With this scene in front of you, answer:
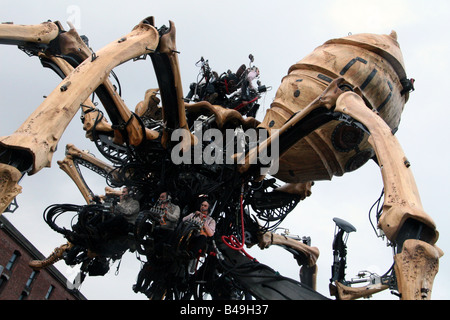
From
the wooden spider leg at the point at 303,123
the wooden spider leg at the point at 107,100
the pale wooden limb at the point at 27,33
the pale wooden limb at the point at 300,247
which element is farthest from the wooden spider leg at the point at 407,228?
the pale wooden limb at the point at 300,247

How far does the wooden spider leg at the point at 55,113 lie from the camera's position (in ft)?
14.6

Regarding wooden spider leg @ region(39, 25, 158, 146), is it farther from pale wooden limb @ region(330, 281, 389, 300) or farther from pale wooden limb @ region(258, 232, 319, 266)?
pale wooden limb @ region(258, 232, 319, 266)

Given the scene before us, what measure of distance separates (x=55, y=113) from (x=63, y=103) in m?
0.22

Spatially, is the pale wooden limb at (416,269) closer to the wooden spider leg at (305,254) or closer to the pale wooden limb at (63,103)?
the pale wooden limb at (63,103)

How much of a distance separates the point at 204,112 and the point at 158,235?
123 inches

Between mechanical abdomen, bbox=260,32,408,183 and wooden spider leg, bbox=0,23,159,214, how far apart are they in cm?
401

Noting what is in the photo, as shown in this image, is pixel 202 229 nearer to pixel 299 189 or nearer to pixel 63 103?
pixel 299 189

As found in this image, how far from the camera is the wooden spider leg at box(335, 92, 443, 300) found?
15.2ft

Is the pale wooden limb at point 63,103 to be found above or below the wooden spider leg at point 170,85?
below

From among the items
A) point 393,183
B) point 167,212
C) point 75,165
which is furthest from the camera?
point 75,165

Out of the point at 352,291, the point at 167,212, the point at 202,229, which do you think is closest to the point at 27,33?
the point at 167,212

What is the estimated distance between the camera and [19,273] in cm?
3041

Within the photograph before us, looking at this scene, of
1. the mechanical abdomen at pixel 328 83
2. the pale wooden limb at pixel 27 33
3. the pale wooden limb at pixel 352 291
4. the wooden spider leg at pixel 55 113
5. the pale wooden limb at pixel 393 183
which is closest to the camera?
the wooden spider leg at pixel 55 113

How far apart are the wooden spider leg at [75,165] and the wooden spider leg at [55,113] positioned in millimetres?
6433
